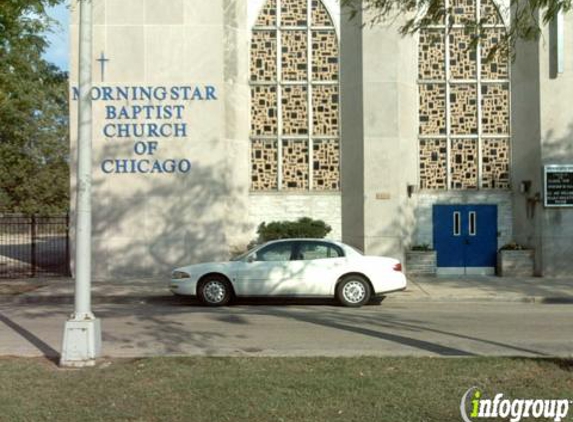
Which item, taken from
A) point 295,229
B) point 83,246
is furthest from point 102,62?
point 83,246

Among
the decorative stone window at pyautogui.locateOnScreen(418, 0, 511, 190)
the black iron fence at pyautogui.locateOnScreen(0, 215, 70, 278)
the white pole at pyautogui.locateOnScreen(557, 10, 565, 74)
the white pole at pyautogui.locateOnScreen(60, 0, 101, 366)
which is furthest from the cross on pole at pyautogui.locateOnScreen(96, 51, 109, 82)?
the white pole at pyautogui.locateOnScreen(557, 10, 565, 74)

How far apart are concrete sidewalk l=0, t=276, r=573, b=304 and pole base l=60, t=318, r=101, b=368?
8021 mm

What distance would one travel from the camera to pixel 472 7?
2041 cm

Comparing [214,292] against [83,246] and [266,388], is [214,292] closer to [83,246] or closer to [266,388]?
[83,246]

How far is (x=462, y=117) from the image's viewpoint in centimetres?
2052

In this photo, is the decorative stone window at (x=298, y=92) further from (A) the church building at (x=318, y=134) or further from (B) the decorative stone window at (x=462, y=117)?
(B) the decorative stone window at (x=462, y=117)

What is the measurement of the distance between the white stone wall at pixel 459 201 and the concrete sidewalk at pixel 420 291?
196 centimetres

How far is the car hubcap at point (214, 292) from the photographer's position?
13.9 m

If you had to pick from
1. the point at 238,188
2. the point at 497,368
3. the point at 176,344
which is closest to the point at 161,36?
the point at 238,188

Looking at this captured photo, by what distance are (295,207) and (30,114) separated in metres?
11.9

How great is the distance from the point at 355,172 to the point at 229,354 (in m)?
12.7

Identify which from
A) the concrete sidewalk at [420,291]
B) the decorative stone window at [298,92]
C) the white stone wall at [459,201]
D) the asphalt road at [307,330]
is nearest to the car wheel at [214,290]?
the asphalt road at [307,330]

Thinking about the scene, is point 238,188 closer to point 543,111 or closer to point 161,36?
point 161,36

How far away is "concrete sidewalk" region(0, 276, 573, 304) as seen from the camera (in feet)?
50.1
